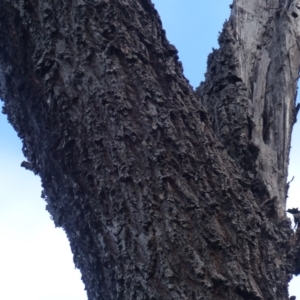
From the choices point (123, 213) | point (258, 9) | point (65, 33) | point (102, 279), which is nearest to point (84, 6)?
point (65, 33)

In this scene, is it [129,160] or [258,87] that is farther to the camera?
[258,87]

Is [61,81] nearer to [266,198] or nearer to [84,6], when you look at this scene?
[84,6]

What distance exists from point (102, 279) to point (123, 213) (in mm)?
202

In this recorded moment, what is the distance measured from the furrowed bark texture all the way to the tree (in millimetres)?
347

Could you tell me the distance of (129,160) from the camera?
1720 mm

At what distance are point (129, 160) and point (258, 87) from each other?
1.05 meters

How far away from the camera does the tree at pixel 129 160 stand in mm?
1645

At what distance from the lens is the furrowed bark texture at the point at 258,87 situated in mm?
2357

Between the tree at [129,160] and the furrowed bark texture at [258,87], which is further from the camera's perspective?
the furrowed bark texture at [258,87]

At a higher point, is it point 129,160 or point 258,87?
point 258,87

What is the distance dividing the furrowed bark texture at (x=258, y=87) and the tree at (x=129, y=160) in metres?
0.35

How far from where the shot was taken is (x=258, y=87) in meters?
2.60

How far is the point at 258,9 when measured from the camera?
2.91m

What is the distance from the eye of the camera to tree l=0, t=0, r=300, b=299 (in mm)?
1645
